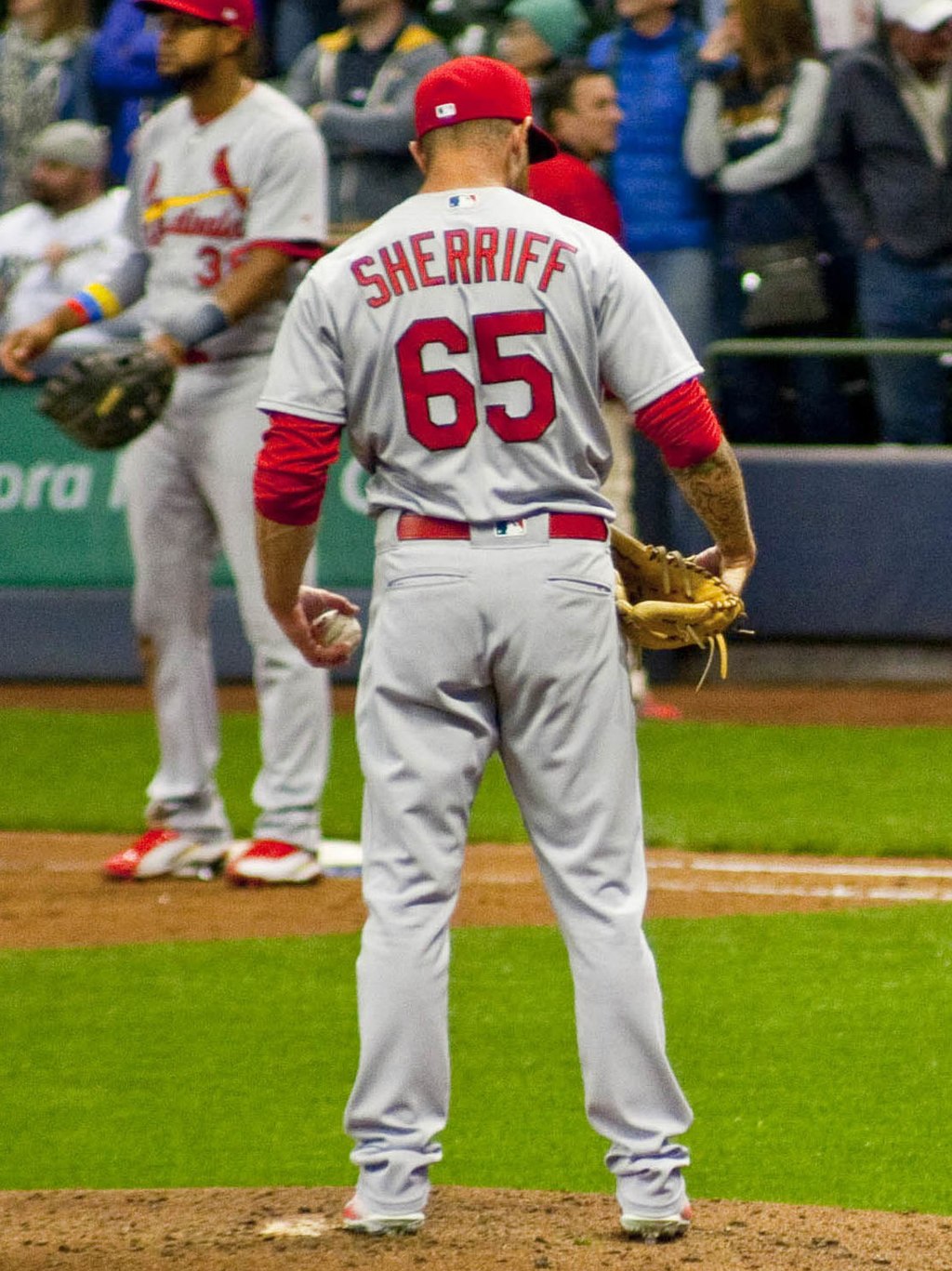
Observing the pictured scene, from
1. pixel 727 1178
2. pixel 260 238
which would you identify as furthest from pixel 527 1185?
Result: pixel 260 238

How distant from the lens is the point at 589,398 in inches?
143

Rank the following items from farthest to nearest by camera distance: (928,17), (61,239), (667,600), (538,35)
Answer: (61,239), (538,35), (928,17), (667,600)

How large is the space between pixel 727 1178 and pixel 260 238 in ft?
10.3

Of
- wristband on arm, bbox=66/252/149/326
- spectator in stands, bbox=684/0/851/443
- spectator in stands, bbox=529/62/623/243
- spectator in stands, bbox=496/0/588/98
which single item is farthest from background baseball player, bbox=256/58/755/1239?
spectator in stands, bbox=496/0/588/98

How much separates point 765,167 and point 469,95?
6732 millimetres

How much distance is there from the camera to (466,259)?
353 cm

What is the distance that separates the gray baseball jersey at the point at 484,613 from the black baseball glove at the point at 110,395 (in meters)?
2.62

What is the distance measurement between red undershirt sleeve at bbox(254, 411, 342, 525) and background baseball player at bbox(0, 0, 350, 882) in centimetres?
264

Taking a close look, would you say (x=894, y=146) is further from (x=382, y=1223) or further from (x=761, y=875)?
(x=382, y=1223)

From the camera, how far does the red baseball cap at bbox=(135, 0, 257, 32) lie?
6.15 metres

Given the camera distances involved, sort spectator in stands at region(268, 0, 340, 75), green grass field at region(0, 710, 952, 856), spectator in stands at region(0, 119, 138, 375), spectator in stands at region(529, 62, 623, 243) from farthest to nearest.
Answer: spectator in stands at region(268, 0, 340, 75)
spectator in stands at region(0, 119, 138, 375)
spectator in stands at region(529, 62, 623, 243)
green grass field at region(0, 710, 952, 856)

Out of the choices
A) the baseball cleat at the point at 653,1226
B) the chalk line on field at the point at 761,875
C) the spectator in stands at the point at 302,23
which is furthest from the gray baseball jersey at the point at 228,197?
the spectator in stands at the point at 302,23

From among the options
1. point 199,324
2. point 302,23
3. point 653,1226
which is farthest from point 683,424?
point 302,23

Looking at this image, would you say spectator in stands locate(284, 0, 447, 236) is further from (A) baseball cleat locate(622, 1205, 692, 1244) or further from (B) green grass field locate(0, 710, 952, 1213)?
(A) baseball cleat locate(622, 1205, 692, 1244)
